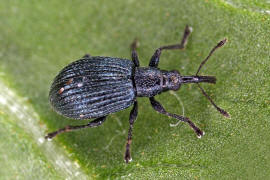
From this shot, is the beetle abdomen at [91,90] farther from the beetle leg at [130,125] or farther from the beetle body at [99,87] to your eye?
the beetle leg at [130,125]

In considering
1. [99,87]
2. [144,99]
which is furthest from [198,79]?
[99,87]

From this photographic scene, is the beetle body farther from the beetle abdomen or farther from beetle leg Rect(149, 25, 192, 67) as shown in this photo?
beetle leg Rect(149, 25, 192, 67)

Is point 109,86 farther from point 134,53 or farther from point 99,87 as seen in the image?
point 134,53

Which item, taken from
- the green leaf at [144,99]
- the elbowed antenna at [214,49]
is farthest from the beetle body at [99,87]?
the elbowed antenna at [214,49]

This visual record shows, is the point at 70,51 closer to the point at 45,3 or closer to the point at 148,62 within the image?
the point at 45,3

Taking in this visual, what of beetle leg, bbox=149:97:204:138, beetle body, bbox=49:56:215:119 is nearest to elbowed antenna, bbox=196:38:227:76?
beetle body, bbox=49:56:215:119

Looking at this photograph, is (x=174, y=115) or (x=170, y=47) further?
(x=170, y=47)

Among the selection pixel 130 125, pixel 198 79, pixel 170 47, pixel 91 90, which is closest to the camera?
pixel 91 90
